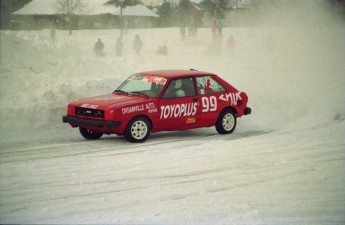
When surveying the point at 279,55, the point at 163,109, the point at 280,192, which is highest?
the point at 279,55

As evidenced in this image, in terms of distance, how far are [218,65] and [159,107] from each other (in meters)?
6.68

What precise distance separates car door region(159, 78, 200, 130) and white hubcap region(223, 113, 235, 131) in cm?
71

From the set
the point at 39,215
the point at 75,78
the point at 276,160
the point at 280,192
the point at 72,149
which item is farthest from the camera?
the point at 75,78

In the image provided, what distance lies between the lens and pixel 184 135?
945 centimetres

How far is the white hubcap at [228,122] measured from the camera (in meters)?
9.43

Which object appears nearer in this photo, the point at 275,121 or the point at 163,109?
the point at 163,109

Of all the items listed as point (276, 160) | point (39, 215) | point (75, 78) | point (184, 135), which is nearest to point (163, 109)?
point (184, 135)

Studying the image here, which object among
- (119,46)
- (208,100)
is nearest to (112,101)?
(208,100)

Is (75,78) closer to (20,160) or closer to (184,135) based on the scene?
(184,135)

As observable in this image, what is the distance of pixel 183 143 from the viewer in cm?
840

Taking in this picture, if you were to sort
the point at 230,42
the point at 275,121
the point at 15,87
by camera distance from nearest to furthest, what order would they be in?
the point at 275,121
the point at 15,87
the point at 230,42

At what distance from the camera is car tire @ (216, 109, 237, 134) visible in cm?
937

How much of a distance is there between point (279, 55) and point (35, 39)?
602 centimetres

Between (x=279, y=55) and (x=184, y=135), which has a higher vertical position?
(x=279, y=55)
